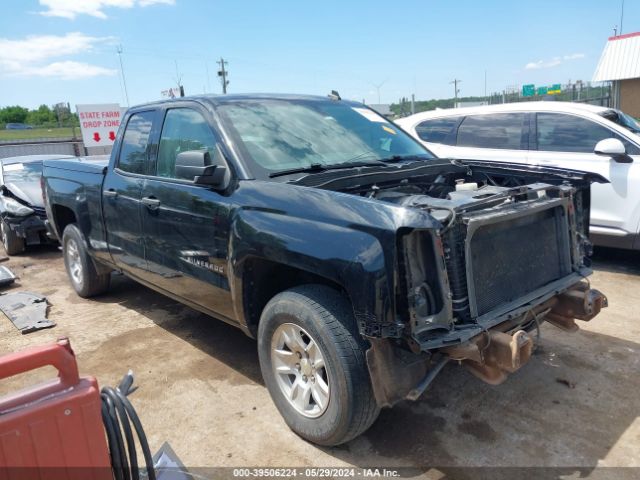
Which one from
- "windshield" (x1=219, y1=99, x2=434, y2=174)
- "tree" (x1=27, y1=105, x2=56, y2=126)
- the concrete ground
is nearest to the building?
the concrete ground

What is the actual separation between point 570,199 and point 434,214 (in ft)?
4.04

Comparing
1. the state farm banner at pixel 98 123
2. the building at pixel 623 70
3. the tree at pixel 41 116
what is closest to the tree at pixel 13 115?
the tree at pixel 41 116

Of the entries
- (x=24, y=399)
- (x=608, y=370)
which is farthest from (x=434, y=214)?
(x=608, y=370)

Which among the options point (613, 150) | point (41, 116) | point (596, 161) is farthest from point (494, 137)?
point (41, 116)

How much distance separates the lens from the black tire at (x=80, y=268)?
5539 millimetres

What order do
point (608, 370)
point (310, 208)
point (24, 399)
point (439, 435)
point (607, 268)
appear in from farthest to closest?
point (607, 268)
point (608, 370)
point (439, 435)
point (310, 208)
point (24, 399)

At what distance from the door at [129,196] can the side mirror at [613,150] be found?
4639mm

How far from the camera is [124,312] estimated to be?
17.6 ft

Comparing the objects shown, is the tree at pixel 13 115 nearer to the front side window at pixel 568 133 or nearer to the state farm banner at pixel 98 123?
the state farm banner at pixel 98 123

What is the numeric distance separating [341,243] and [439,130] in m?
5.40

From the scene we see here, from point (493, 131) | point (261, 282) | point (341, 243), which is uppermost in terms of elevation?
point (493, 131)

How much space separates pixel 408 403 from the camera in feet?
11.2

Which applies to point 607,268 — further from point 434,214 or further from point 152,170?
point 152,170

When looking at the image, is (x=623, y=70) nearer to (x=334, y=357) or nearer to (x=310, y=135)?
(x=310, y=135)
